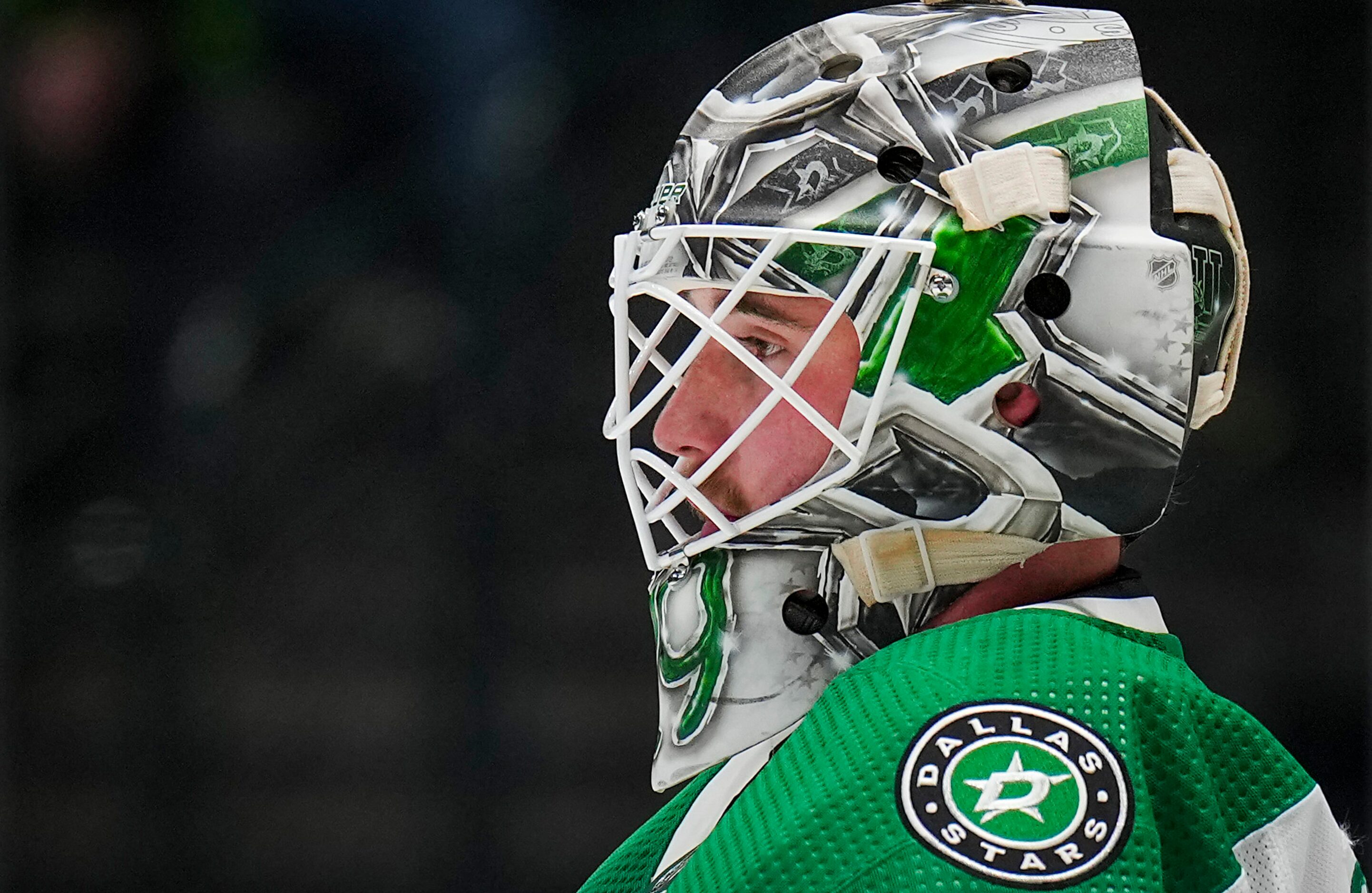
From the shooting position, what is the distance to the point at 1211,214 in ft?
3.44

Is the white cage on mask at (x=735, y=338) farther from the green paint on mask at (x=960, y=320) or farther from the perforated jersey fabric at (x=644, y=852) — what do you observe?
the perforated jersey fabric at (x=644, y=852)

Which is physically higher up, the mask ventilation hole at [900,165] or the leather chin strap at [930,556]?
the mask ventilation hole at [900,165]

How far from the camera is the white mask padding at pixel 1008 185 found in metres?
0.99

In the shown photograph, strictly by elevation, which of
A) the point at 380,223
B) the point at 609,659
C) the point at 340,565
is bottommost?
the point at 609,659

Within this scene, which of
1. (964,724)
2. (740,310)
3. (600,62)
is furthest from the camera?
(600,62)

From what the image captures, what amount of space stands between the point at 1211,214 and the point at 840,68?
10.9 inches

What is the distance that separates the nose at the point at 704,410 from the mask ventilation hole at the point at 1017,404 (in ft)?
0.59

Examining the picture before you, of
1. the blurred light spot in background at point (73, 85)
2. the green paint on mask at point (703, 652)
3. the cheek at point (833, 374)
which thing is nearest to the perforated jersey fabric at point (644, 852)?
the green paint on mask at point (703, 652)

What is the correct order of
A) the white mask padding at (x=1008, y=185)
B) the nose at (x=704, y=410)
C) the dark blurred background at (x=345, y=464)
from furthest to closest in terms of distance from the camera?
the dark blurred background at (x=345, y=464), the nose at (x=704, y=410), the white mask padding at (x=1008, y=185)

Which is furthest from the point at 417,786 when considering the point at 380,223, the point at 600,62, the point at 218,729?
the point at 600,62

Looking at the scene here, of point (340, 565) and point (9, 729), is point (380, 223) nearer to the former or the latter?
point (340, 565)

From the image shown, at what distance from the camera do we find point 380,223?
8.13 ft

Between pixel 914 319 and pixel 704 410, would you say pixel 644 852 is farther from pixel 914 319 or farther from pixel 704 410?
pixel 914 319

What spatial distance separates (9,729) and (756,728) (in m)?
1.94
